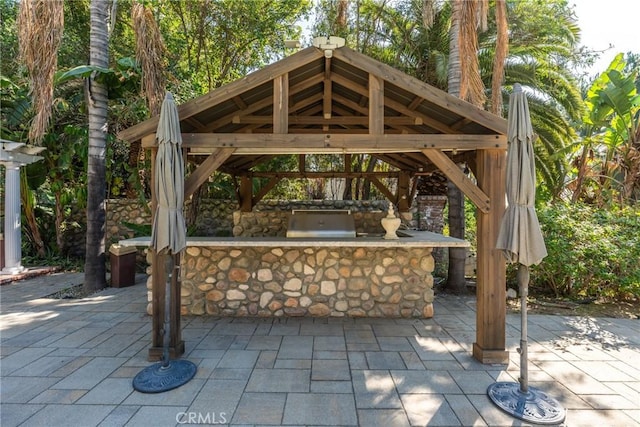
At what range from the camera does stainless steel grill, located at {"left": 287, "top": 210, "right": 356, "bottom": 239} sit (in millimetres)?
6203

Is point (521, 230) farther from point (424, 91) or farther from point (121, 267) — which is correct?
point (121, 267)

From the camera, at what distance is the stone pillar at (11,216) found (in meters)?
7.59

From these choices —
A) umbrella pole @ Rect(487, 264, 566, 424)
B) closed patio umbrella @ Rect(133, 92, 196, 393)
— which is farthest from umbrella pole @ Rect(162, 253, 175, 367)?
umbrella pole @ Rect(487, 264, 566, 424)

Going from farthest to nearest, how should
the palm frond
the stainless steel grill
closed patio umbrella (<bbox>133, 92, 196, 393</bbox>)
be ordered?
the stainless steel grill < the palm frond < closed patio umbrella (<bbox>133, 92, 196, 393</bbox>)

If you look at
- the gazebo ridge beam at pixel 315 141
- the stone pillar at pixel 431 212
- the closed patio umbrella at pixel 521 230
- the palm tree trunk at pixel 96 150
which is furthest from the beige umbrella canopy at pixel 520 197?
the palm tree trunk at pixel 96 150

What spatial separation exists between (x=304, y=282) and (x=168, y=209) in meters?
2.64

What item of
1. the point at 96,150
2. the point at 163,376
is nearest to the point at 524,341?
the point at 163,376

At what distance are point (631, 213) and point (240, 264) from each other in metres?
7.78

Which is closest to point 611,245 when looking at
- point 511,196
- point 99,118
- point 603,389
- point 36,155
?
point 603,389

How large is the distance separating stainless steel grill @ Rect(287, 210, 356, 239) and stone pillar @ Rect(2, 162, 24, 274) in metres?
6.89

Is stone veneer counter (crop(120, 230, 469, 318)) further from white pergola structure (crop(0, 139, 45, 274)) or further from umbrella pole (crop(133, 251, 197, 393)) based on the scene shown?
white pergola structure (crop(0, 139, 45, 274))

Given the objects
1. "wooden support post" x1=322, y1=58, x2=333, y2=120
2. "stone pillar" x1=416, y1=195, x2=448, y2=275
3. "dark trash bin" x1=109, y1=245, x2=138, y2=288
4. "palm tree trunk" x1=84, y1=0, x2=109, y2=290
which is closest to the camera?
"wooden support post" x1=322, y1=58, x2=333, y2=120

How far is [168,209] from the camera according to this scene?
11.0ft

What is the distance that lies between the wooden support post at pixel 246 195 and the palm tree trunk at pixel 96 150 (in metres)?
2.93
